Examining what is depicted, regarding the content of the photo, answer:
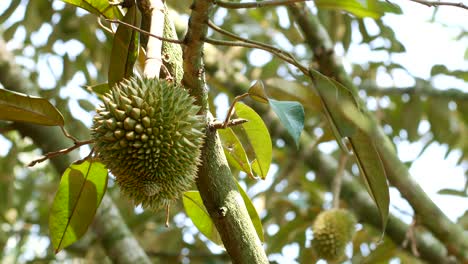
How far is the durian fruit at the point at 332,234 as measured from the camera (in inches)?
79.9

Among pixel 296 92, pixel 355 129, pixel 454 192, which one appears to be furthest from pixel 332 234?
pixel 355 129

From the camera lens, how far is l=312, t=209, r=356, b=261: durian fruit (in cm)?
203

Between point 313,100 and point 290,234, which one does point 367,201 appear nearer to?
point 290,234

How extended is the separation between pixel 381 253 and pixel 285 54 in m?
1.16

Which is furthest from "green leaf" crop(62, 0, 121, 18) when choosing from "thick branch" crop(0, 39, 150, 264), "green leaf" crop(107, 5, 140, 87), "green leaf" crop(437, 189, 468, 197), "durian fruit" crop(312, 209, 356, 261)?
"green leaf" crop(437, 189, 468, 197)

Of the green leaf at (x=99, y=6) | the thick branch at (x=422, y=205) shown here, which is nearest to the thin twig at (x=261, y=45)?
the green leaf at (x=99, y=6)

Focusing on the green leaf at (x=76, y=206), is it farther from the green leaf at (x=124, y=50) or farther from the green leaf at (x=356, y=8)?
the green leaf at (x=356, y=8)

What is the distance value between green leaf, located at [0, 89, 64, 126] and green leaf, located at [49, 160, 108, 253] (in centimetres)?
15

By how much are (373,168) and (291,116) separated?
0.70ft

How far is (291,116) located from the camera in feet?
3.22

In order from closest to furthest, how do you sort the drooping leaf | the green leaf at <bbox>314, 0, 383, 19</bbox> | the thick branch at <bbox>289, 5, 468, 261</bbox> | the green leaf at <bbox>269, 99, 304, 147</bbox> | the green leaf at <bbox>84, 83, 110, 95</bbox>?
the green leaf at <bbox>269, 99, 304, 147</bbox>, the drooping leaf, the green leaf at <bbox>84, 83, 110, 95</bbox>, the green leaf at <bbox>314, 0, 383, 19</bbox>, the thick branch at <bbox>289, 5, 468, 261</bbox>

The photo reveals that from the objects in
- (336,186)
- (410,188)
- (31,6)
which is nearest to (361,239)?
(336,186)

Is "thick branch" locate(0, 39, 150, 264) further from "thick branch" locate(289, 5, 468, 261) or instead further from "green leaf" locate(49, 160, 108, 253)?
"thick branch" locate(289, 5, 468, 261)

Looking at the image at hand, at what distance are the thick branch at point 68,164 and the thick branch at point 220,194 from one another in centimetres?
81
